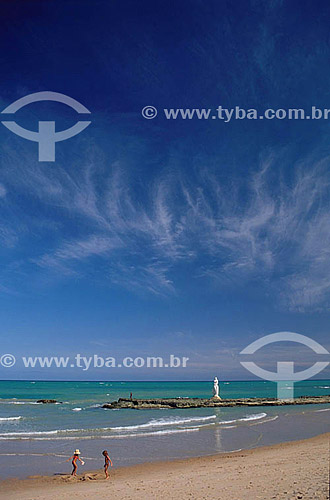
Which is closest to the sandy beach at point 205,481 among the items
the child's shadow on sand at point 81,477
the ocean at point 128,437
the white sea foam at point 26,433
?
the child's shadow on sand at point 81,477

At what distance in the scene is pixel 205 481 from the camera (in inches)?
521

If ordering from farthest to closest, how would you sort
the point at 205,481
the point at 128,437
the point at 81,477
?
1. the point at 128,437
2. the point at 81,477
3. the point at 205,481

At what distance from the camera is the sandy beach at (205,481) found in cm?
1106

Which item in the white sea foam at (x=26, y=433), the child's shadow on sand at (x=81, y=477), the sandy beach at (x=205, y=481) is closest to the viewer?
the sandy beach at (x=205, y=481)

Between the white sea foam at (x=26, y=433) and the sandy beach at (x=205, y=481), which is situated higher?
the sandy beach at (x=205, y=481)

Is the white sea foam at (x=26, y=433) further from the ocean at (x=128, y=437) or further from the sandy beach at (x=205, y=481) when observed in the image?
the sandy beach at (x=205, y=481)

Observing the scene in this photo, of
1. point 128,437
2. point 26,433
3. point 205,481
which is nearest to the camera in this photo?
point 205,481

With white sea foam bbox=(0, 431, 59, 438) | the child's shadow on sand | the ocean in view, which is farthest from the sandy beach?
white sea foam bbox=(0, 431, 59, 438)

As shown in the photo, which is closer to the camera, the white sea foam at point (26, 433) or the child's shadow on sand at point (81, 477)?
the child's shadow on sand at point (81, 477)

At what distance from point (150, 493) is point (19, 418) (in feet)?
90.5

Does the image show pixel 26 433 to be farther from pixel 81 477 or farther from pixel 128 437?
pixel 81 477

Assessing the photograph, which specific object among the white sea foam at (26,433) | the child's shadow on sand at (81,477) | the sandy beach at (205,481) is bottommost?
the white sea foam at (26,433)

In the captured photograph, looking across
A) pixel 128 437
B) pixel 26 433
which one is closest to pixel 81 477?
pixel 128 437

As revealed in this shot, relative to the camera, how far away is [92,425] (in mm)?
30359
